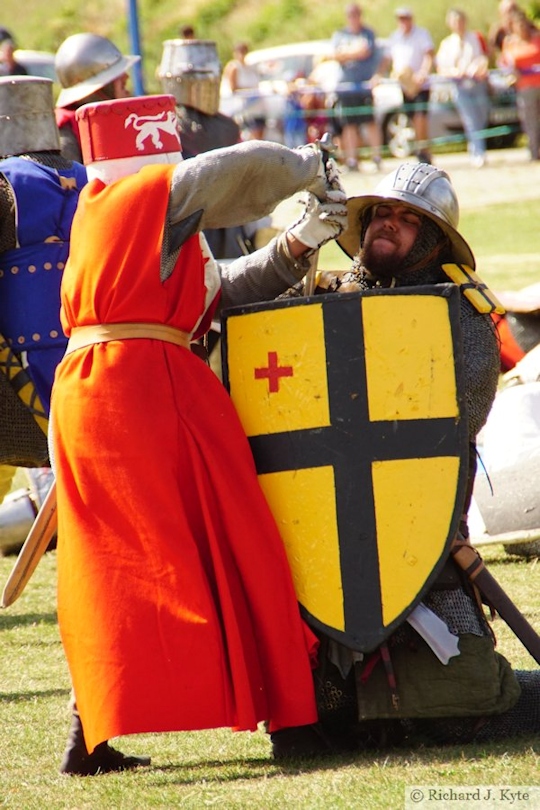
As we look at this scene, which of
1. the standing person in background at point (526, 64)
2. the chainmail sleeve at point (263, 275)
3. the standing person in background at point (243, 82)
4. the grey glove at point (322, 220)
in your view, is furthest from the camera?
the standing person in background at point (243, 82)

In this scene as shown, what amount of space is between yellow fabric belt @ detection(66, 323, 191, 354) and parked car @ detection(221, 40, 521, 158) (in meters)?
14.7

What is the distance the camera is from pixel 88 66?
640 centimetres

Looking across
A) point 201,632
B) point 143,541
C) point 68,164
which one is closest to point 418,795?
point 201,632

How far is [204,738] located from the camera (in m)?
4.17

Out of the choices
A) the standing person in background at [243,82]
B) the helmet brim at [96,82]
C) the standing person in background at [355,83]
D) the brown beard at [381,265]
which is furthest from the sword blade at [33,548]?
the standing person in background at [243,82]

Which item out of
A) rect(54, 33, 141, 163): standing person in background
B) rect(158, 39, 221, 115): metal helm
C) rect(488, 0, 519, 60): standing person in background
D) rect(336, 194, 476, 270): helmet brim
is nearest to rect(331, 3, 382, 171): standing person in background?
rect(488, 0, 519, 60): standing person in background

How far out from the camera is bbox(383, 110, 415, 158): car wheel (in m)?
19.3

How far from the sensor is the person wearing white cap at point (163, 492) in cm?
358

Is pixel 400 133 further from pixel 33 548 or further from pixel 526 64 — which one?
pixel 33 548

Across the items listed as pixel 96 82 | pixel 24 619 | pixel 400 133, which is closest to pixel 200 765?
pixel 24 619

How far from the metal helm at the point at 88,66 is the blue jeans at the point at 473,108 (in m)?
11.9

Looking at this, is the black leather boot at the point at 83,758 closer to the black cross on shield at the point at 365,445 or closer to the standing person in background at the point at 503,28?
the black cross on shield at the point at 365,445

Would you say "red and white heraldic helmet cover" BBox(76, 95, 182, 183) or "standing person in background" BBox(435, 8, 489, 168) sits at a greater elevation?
"red and white heraldic helmet cover" BBox(76, 95, 182, 183)

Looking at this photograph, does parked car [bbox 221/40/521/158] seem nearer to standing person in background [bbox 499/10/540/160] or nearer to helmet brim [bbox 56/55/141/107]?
standing person in background [bbox 499/10/540/160]
